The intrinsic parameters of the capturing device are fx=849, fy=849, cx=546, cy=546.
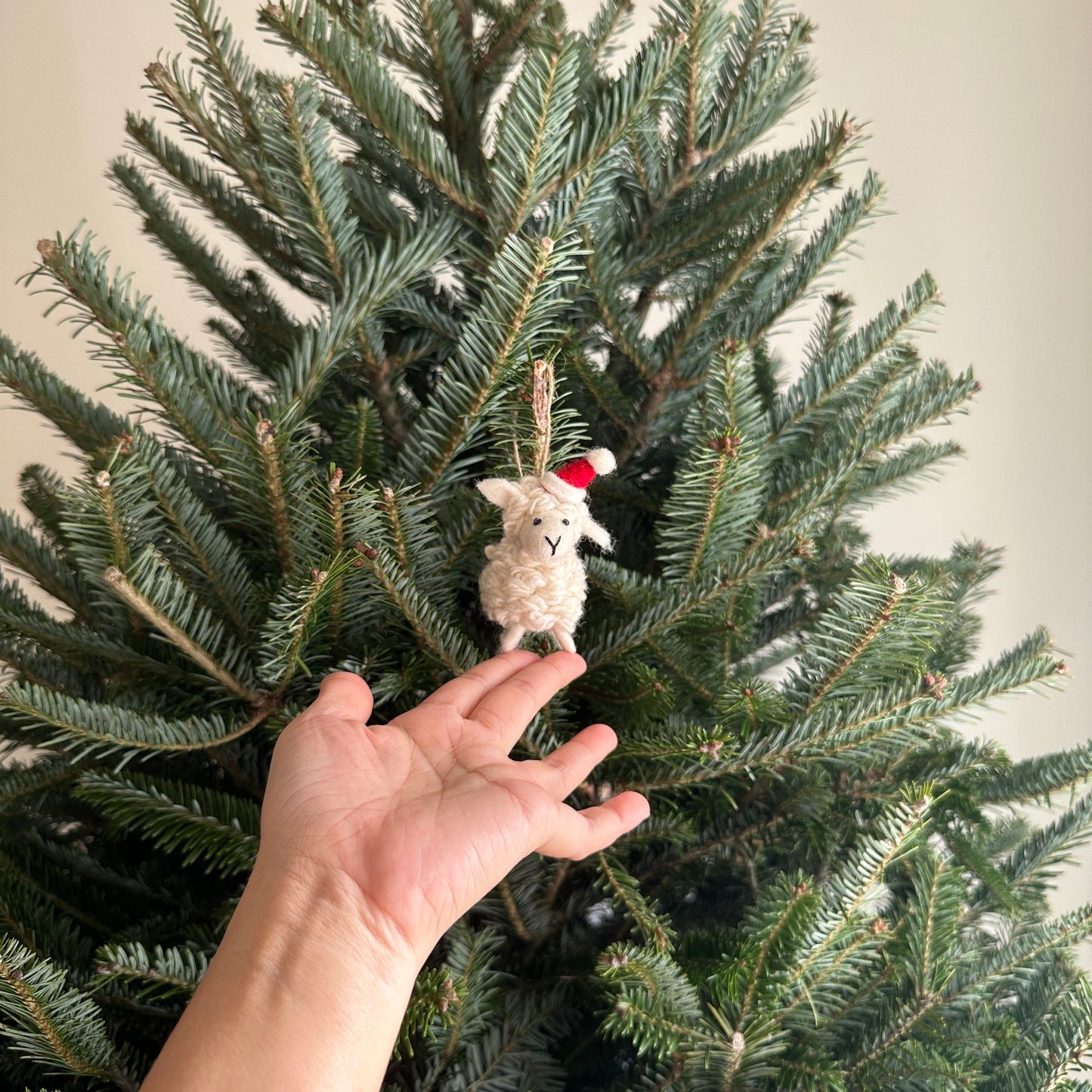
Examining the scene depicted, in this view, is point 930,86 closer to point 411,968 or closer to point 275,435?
point 275,435

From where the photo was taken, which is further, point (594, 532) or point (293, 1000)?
point (594, 532)

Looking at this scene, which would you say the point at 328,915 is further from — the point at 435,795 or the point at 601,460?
the point at 601,460

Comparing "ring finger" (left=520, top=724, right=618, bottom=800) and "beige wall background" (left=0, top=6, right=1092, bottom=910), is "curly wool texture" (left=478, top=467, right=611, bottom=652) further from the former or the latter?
"beige wall background" (left=0, top=6, right=1092, bottom=910)

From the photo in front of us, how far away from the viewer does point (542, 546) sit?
Answer: 471 millimetres

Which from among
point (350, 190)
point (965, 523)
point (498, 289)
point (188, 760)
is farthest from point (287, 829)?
point (965, 523)

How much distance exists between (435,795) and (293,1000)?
127 millimetres

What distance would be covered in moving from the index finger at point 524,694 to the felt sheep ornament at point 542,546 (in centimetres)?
2

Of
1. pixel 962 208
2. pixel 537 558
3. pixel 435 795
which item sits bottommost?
pixel 435 795

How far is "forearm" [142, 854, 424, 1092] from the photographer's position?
375 millimetres

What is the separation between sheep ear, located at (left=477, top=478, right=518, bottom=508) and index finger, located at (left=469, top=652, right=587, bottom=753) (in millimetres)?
102

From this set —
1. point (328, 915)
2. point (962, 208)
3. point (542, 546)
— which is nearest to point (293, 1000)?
point (328, 915)

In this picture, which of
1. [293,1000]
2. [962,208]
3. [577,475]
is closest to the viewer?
[293,1000]

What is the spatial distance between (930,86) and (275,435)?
1217 millimetres

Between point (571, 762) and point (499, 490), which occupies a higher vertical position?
point (499, 490)
